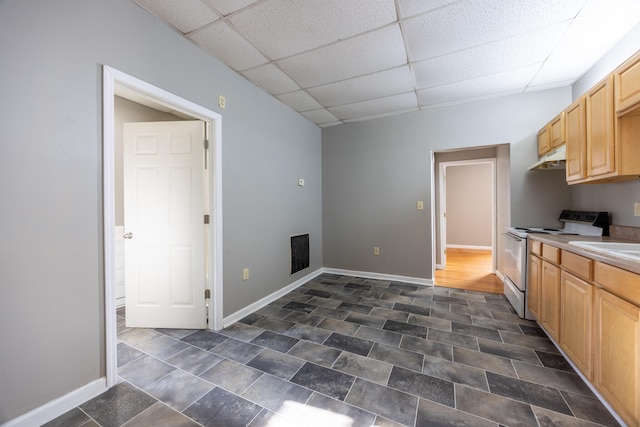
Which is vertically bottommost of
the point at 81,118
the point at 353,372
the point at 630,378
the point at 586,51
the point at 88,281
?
the point at 353,372

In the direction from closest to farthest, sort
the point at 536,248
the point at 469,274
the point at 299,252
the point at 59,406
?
the point at 59,406
the point at 536,248
the point at 299,252
the point at 469,274

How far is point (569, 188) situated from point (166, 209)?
463 centimetres

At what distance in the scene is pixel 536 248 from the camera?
2.38 meters

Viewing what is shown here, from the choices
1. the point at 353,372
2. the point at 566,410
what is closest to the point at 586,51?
the point at 566,410

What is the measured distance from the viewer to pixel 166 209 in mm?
2447

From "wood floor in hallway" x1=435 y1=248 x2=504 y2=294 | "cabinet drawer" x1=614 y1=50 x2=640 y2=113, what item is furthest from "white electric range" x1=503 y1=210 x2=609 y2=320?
"cabinet drawer" x1=614 y1=50 x2=640 y2=113

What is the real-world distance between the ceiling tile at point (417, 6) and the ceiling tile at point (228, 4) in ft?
3.47

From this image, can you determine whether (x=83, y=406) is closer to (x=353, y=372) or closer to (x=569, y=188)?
(x=353, y=372)

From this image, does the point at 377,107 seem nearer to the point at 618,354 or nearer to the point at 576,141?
the point at 576,141

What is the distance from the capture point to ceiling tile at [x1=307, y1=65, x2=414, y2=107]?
Result: 2.76 meters

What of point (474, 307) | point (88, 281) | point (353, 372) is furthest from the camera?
point (474, 307)

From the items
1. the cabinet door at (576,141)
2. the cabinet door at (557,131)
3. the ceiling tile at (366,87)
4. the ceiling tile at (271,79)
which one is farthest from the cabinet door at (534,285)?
the ceiling tile at (271,79)

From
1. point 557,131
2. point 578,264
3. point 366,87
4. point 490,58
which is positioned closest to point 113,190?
point 366,87

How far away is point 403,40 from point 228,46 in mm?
1555
